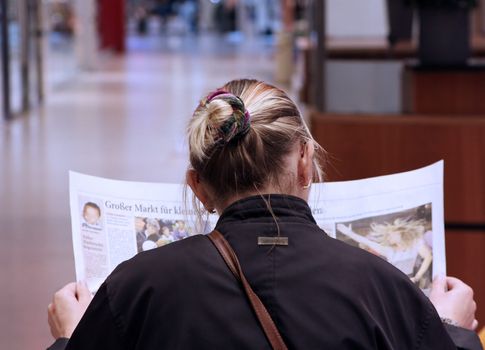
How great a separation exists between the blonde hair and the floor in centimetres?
40

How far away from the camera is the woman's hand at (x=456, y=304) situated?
183 centimetres

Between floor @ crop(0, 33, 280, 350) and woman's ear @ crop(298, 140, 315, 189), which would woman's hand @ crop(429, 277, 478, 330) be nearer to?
woman's ear @ crop(298, 140, 315, 189)

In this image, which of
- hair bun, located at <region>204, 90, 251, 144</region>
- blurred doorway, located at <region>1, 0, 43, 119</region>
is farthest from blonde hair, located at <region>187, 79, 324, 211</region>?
blurred doorway, located at <region>1, 0, 43, 119</region>

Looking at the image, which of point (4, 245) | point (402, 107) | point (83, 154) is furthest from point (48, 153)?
point (402, 107)

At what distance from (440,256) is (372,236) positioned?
0.45 feet

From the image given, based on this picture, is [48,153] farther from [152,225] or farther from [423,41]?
[152,225]

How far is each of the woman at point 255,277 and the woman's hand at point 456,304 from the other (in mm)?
229

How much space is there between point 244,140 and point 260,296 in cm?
24

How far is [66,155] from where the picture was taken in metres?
8.69

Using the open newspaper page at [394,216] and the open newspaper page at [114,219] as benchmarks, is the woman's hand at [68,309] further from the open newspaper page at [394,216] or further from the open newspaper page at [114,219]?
the open newspaper page at [394,216]

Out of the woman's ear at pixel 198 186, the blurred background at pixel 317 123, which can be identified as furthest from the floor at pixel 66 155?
the woman's ear at pixel 198 186

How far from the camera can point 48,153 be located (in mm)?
8805

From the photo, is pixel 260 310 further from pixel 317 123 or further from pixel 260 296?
pixel 317 123

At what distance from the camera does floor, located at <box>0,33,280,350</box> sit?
4902 millimetres
